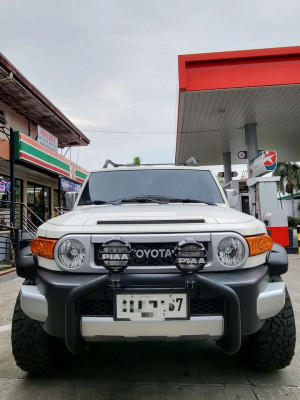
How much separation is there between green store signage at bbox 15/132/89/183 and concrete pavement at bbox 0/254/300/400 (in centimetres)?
753

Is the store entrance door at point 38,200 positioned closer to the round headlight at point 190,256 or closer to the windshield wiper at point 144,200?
the windshield wiper at point 144,200

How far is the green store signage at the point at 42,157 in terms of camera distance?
9945 millimetres

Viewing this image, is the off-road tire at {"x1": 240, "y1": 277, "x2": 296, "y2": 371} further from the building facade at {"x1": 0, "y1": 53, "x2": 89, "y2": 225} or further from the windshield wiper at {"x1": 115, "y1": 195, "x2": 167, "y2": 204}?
the building facade at {"x1": 0, "y1": 53, "x2": 89, "y2": 225}

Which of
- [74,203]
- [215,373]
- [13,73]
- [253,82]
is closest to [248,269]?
[215,373]

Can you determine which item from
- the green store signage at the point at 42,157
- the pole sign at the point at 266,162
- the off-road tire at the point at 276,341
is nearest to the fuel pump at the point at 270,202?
the pole sign at the point at 266,162

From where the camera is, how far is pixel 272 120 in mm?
12688

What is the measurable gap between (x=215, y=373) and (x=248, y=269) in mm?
1036

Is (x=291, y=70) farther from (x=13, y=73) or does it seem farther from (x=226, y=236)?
(x=226, y=236)

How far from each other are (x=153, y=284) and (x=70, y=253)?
0.58 m

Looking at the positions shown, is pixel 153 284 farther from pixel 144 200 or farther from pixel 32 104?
pixel 32 104

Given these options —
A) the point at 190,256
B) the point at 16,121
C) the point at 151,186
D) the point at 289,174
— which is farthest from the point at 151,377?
the point at 289,174

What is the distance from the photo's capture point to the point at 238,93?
9836 millimetres

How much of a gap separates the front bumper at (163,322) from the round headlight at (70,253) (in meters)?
0.09

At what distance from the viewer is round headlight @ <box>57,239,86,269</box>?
2273 mm
